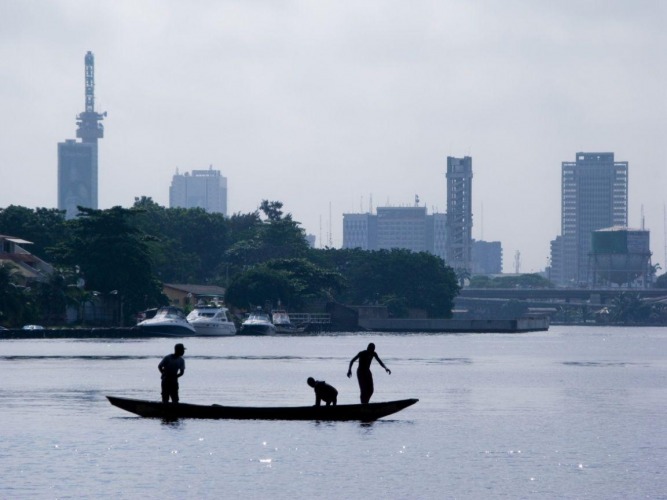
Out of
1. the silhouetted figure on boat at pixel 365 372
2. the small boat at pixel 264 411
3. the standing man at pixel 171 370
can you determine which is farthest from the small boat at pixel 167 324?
the silhouetted figure on boat at pixel 365 372

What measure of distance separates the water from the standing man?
116cm

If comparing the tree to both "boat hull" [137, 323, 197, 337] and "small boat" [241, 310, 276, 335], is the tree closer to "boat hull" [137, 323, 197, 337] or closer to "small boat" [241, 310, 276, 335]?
"boat hull" [137, 323, 197, 337]

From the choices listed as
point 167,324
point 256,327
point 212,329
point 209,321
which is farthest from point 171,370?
point 256,327

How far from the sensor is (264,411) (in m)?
50.1

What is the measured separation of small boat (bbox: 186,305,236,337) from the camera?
17162cm

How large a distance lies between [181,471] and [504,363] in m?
75.8

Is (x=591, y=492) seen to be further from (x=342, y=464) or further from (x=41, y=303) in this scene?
(x=41, y=303)

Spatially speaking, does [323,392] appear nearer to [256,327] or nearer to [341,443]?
[341,443]

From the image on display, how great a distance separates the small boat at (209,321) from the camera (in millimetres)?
171625

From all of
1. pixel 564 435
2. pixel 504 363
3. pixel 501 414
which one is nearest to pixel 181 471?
pixel 564 435

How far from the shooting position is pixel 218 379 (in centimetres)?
8225

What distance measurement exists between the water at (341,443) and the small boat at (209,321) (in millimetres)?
A: 85911

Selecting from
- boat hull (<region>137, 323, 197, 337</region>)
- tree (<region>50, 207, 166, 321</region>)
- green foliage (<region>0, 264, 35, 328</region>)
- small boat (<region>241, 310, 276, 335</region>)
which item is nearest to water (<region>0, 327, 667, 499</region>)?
green foliage (<region>0, 264, 35, 328</region>)

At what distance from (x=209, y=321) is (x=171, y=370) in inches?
4833
